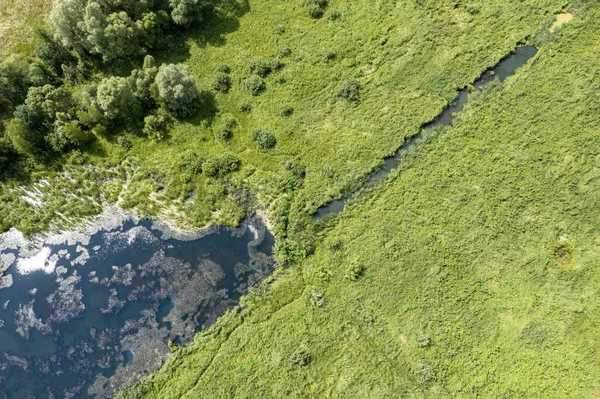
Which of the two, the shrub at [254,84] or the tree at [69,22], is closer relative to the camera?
the tree at [69,22]

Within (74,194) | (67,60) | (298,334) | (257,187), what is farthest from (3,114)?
(298,334)

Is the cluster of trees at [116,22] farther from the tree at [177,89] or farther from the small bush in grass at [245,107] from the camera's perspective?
the small bush in grass at [245,107]

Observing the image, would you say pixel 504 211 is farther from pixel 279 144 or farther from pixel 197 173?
pixel 197 173

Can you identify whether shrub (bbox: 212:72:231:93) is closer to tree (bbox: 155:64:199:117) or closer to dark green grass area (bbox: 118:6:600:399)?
tree (bbox: 155:64:199:117)

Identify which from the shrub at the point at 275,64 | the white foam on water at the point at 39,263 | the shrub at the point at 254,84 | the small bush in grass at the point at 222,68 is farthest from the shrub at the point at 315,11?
the white foam on water at the point at 39,263

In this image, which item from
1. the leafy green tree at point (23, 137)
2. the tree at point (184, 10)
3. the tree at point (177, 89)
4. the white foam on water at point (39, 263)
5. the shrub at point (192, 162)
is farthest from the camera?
the tree at point (184, 10)

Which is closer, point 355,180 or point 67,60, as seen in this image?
point 355,180
